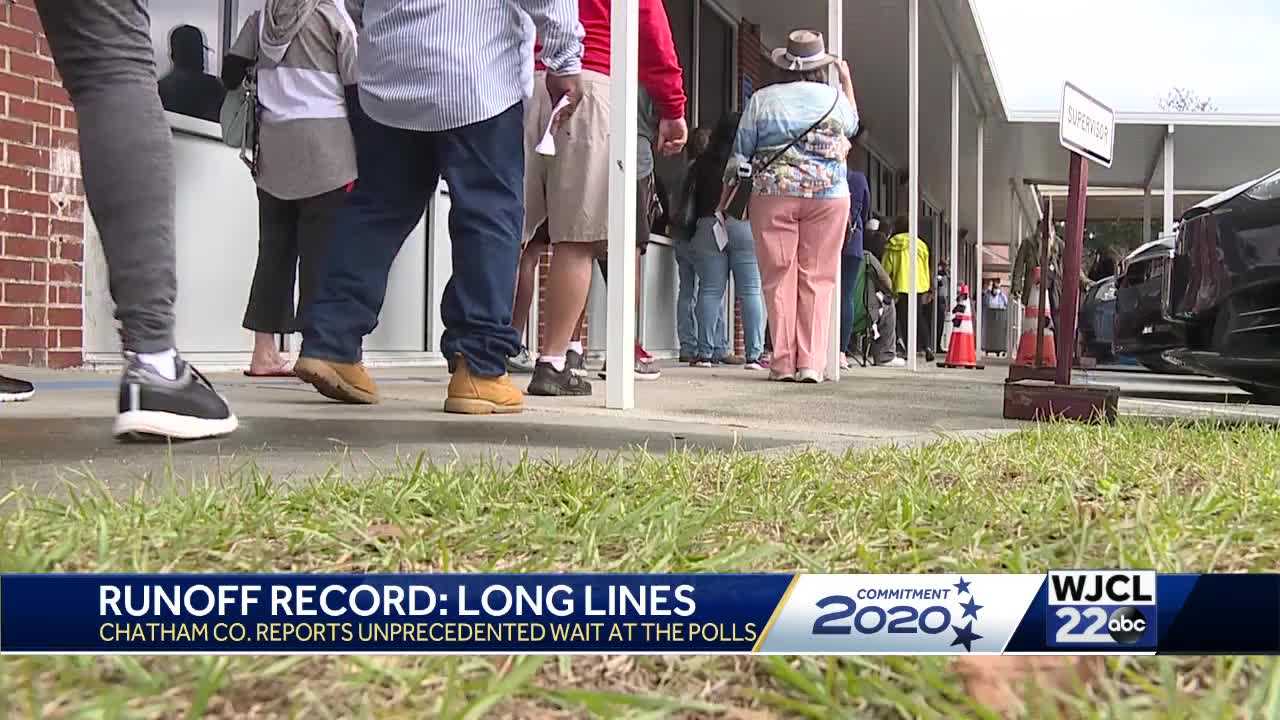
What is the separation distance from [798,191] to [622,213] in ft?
7.99

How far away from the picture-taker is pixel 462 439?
110 inches

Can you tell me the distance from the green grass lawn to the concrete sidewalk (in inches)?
9.7

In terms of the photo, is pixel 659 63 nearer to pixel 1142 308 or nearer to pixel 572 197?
pixel 572 197

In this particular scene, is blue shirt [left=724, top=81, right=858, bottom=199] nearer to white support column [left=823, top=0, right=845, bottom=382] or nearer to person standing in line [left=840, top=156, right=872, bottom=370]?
white support column [left=823, top=0, right=845, bottom=382]

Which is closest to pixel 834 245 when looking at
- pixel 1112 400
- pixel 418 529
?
pixel 1112 400

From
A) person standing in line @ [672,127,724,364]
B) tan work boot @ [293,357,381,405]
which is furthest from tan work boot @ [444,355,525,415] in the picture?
person standing in line @ [672,127,724,364]

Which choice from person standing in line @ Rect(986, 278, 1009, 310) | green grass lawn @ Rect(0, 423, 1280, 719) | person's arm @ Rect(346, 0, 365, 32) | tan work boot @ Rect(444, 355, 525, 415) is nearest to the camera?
green grass lawn @ Rect(0, 423, 1280, 719)

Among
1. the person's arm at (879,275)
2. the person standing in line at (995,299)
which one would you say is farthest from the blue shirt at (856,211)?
the person standing in line at (995,299)

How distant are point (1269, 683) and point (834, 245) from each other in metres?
5.46

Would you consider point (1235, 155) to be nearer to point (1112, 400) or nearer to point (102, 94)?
point (1112, 400)

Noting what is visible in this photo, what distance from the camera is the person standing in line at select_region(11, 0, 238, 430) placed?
2.34m

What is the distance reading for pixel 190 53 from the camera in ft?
19.5

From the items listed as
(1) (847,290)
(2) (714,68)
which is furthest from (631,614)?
(2) (714,68)

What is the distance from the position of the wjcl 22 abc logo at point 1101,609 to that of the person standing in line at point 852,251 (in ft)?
27.2
